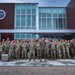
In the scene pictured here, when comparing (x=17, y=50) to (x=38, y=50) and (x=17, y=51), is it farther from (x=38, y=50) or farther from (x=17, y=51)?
(x=38, y=50)

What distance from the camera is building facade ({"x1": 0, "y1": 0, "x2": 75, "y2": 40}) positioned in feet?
147

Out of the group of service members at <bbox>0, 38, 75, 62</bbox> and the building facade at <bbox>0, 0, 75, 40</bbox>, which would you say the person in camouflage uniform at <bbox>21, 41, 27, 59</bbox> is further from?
the building facade at <bbox>0, 0, 75, 40</bbox>

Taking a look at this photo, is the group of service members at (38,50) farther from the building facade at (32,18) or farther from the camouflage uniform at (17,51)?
the building facade at (32,18)

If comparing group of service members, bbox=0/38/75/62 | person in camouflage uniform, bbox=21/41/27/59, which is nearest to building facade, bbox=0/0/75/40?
group of service members, bbox=0/38/75/62

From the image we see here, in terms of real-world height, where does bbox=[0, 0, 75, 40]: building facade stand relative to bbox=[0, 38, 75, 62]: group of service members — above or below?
above

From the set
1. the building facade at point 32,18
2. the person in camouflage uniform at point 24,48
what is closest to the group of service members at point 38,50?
the person in camouflage uniform at point 24,48

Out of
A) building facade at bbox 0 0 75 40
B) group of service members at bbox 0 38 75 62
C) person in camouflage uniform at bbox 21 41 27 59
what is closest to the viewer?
group of service members at bbox 0 38 75 62

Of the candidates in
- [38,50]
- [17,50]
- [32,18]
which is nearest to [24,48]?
[17,50]

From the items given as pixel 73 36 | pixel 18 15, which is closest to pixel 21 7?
pixel 18 15

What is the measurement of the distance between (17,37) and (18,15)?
480 cm

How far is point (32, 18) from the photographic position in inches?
1804

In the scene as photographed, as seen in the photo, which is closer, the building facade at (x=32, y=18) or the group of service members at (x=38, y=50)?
the group of service members at (x=38, y=50)

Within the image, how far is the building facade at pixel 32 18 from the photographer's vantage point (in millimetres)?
44797

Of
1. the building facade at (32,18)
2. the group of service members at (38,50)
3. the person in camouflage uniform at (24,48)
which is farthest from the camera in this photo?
the building facade at (32,18)
